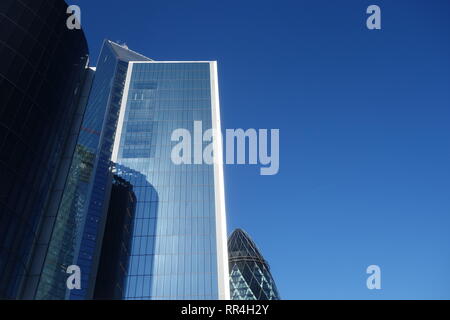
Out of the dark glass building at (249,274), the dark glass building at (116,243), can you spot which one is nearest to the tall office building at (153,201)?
the dark glass building at (116,243)

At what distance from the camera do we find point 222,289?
73.1m

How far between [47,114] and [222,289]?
49.0 meters

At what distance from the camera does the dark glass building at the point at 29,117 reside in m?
30.5

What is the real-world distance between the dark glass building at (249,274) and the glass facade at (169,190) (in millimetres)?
53652

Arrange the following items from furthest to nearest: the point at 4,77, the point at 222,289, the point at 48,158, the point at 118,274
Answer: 1. the point at 118,274
2. the point at 222,289
3. the point at 48,158
4. the point at 4,77

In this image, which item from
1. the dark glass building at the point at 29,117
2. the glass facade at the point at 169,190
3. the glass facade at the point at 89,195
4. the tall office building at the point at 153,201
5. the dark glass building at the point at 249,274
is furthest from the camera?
the dark glass building at the point at 249,274

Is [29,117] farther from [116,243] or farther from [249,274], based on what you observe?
[249,274]

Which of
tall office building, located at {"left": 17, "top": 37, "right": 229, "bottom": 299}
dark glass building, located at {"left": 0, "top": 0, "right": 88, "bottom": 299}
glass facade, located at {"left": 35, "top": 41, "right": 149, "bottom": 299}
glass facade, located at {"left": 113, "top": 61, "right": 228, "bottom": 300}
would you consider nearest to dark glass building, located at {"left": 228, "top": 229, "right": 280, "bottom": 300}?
glass facade, located at {"left": 35, "top": 41, "right": 149, "bottom": 299}

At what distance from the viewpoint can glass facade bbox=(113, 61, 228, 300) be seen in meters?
75.2

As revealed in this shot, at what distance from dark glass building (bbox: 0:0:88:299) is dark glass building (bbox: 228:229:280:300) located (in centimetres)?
10151

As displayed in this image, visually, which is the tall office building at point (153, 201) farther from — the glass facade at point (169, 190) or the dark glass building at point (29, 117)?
the dark glass building at point (29, 117)
